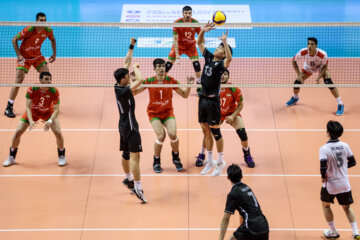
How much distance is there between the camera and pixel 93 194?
1120 centimetres

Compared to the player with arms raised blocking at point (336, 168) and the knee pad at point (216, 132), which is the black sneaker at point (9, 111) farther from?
the player with arms raised blocking at point (336, 168)

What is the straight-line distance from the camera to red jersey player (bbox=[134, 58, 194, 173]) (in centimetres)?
1153

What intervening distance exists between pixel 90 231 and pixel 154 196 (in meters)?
1.55

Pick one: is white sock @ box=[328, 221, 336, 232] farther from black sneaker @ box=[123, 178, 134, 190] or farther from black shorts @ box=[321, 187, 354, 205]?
black sneaker @ box=[123, 178, 134, 190]

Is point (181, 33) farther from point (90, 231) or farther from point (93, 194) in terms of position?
point (90, 231)

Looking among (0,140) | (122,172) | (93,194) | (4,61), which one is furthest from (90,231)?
(4,61)

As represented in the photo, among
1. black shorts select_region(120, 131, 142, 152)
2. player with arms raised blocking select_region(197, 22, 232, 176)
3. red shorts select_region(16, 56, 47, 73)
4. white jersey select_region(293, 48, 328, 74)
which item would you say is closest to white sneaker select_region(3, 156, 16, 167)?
red shorts select_region(16, 56, 47, 73)

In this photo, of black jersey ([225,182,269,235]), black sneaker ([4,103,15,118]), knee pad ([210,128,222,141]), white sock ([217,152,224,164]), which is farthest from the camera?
black sneaker ([4,103,15,118])

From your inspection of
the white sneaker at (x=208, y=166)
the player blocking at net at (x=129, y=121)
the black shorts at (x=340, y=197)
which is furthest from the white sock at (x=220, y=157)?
the black shorts at (x=340, y=197)

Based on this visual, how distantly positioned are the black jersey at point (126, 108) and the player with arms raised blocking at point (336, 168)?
337cm

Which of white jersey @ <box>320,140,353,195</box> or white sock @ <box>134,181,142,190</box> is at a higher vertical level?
white jersey @ <box>320,140,353,195</box>

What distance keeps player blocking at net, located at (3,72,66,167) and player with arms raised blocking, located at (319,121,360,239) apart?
542 cm

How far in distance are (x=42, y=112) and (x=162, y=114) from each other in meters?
2.51

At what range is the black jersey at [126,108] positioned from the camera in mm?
9984
